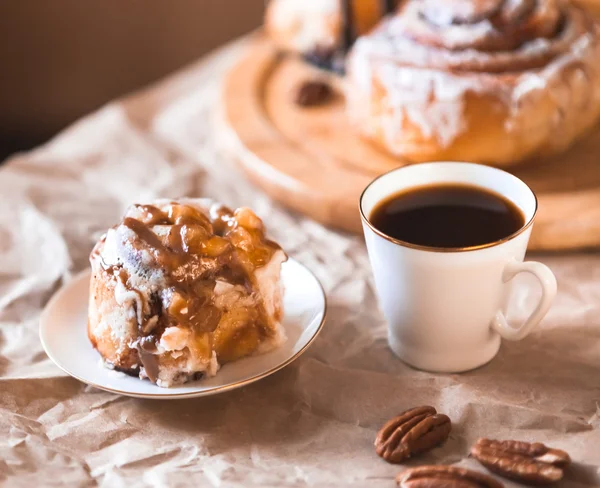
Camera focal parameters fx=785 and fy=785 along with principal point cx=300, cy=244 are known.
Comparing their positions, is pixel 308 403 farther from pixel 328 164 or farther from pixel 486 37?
pixel 486 37

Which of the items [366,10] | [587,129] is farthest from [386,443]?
[366,10]

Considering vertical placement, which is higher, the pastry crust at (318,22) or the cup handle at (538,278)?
the pastry crust at (318,22)

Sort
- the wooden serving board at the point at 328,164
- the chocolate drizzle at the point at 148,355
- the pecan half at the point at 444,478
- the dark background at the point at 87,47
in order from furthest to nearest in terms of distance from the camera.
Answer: the dark background at the point at 87,47, the wooden serving board at the point at 328,164, the chocolate drizzle at the point at 148,355, the pecan half at the point at 444,478

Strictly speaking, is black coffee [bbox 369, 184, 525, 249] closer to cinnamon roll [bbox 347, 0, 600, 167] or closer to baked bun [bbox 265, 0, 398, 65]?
cinnamon roll [bbox 347, 0, 600, 167]

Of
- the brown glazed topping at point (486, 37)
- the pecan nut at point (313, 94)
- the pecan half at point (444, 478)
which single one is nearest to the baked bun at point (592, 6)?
the brown glazed topping at point (486, 37)

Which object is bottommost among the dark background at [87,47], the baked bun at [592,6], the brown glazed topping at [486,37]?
the dark background at [87,47]

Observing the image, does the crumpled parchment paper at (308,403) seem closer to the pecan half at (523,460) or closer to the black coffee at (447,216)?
the pecan half at (523,460)

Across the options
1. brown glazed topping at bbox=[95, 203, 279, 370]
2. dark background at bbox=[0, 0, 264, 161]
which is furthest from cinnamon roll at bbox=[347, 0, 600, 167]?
dark background at bbox=[0, 0, 264, 161]

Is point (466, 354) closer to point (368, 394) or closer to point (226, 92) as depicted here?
point (368, 394)
